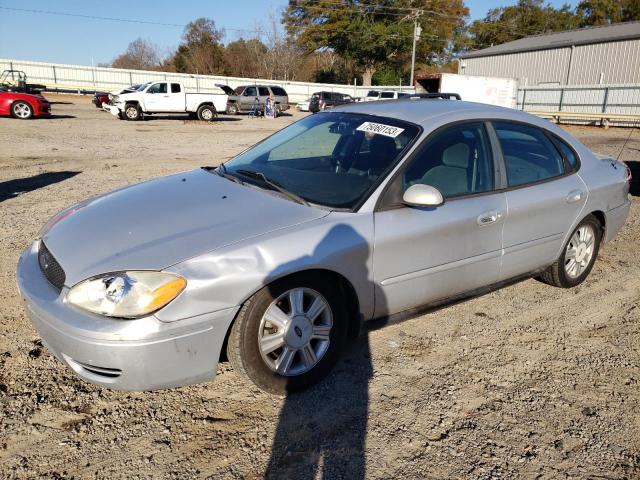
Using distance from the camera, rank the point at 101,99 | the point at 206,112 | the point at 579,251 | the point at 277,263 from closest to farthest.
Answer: the point at 277,263 → the point at 579,251 → the point at 206,112 → the point at 101,99

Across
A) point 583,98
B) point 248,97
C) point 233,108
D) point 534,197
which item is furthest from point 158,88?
point 534,197

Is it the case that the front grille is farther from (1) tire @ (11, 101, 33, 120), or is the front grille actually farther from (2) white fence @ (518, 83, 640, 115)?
(2) white fence @ (518, 83, 640, 115)

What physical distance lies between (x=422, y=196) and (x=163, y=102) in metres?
24.3

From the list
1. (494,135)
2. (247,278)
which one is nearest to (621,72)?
(494,135)

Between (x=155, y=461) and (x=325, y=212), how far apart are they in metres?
1.54

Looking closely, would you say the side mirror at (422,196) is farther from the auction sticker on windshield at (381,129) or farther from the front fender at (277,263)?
the auction sticker on windshield at (381,129)

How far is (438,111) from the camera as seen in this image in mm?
3588

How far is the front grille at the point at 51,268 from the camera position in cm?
262

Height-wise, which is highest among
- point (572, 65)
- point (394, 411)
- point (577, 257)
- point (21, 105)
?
point (572, 65)

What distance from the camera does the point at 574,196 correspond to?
4.04 metres

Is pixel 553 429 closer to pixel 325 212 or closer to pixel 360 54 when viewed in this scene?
pixel 325 212

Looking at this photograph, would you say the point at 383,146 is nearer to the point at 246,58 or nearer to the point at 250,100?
the point at 250,100

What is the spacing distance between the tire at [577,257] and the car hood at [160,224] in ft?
8.12

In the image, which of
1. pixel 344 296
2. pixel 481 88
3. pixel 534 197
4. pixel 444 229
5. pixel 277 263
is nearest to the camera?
pixel 277 263
